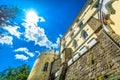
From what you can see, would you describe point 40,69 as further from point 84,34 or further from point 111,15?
point 111,15

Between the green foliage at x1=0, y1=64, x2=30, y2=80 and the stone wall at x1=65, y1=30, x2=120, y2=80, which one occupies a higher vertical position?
the green foliage at x1=0, y1=64, x2=30, y2=80

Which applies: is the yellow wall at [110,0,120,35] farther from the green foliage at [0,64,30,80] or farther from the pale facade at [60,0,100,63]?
the green foliage at [0,64,30,80]

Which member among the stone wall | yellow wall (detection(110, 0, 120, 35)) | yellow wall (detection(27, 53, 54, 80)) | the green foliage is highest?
the green foliage

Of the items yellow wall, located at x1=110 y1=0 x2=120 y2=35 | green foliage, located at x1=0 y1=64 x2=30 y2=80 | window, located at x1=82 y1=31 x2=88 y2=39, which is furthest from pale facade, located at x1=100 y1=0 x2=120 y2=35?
green foliage, located at x1=0 y1=64 x2=30 y2=80

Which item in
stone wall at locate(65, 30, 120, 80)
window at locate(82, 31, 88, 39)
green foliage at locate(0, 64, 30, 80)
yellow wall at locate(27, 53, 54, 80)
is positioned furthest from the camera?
green foliage at locate(0, 64, 30, 80)

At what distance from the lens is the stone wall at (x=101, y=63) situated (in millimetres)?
6845

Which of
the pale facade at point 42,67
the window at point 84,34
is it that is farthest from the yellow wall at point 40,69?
the window at point 84,34

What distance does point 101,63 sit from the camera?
312 inches

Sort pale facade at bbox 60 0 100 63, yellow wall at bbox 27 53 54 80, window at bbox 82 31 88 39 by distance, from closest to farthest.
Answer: pale facade at bbox 60 0 100 63 < window at bbox 82 31 88 39 < yellow wall at bbox 27 53 54 80

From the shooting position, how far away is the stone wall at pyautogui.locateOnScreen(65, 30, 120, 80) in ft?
22.5

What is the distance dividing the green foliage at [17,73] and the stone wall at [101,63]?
28.0 m

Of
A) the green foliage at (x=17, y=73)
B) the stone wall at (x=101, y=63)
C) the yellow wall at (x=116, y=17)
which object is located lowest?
the stone wall at (x=101, y=63)

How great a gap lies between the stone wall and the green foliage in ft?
92.0

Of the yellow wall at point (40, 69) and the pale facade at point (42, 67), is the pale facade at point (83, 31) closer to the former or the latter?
the pale facade at point (42, 67)
